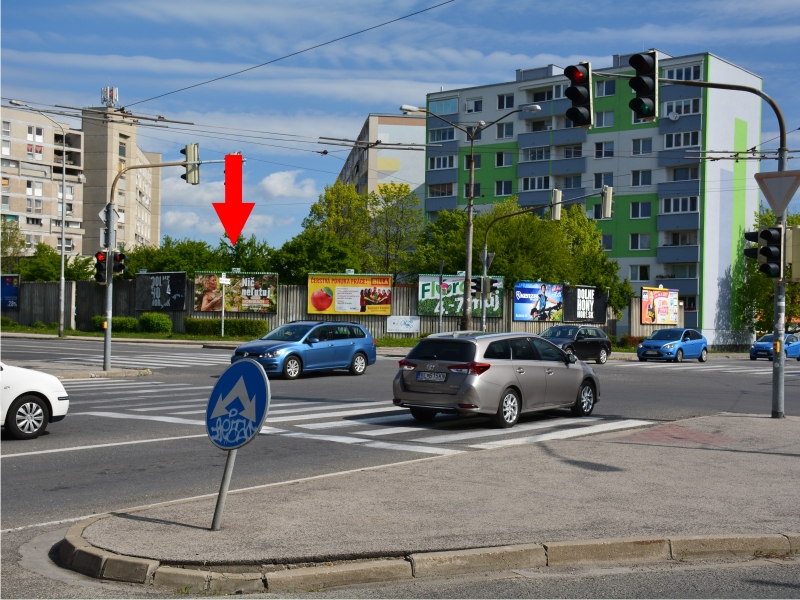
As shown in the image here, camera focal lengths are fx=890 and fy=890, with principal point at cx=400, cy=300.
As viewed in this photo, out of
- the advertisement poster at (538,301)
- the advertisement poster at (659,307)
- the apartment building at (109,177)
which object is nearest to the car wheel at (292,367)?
the advertisement poster at (538,301)

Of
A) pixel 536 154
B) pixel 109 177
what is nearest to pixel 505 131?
pixel 536 154

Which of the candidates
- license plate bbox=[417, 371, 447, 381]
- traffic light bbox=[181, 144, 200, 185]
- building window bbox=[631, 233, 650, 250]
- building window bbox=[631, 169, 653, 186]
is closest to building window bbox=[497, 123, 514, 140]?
building window bbox=[631, 169, 653, 186]

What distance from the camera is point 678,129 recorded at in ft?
239

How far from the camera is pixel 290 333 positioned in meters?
24.8

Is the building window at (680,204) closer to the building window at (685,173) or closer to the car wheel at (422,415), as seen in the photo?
the building window at (685,173)

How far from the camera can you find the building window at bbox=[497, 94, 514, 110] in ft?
269

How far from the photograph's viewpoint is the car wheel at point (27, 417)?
39.4ft

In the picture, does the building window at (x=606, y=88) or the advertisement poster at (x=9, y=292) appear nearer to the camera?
the advertisement poster at (x=9, y=292)

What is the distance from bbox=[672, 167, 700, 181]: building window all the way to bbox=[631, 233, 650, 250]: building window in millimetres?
5265

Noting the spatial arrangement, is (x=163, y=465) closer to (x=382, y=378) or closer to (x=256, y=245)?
(x=382, y=378)

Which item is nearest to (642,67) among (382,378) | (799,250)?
(799,250)

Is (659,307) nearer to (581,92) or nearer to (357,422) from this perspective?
(581,92)

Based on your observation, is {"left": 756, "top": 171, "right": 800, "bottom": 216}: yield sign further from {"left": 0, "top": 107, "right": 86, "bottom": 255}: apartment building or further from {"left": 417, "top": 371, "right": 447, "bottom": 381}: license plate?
{"left": 0, "top": 107, "right": 86, "bottom": 255}: apartment building

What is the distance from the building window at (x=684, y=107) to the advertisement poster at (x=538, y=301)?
29.2 meters
